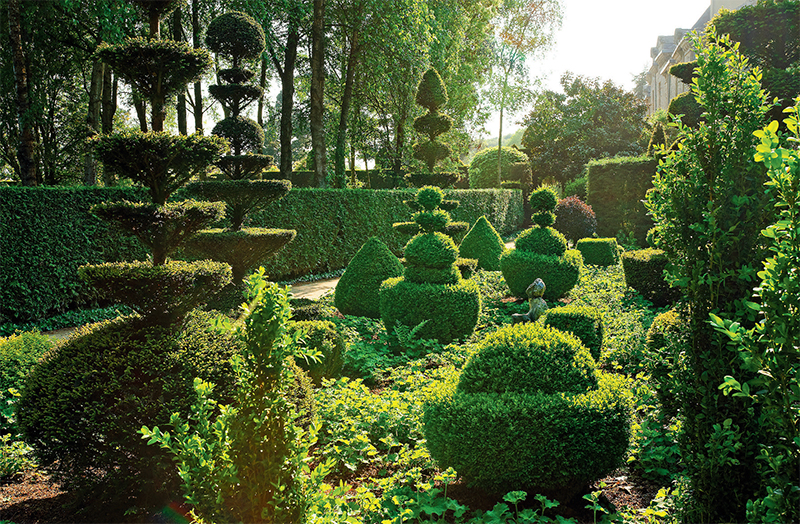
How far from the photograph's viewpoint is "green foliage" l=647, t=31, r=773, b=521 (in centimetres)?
262

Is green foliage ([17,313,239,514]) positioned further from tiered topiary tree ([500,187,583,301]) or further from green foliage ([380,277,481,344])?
tiered topiary tree ([500,187,583,301])

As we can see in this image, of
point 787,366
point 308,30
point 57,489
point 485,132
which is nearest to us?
point 787,366

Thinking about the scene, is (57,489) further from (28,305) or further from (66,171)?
(66,171)

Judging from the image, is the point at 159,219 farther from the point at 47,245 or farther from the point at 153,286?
the point at 47,245

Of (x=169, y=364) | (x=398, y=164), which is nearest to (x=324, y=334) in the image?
(x=169, y=364)

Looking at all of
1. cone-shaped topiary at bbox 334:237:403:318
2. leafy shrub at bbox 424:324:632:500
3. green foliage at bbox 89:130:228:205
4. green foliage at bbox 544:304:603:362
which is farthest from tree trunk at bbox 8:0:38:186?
leafy shrub at bbox 424:324:632:500

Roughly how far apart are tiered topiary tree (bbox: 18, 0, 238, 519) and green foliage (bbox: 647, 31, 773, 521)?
3020 millimetres

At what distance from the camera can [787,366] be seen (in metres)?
1.91

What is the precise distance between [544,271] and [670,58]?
143 feet

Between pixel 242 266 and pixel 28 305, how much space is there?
401cm

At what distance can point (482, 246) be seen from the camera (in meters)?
13.2

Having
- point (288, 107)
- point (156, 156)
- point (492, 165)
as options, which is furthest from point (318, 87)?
point (492, 165)

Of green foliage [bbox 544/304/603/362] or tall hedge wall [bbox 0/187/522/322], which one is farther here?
tall hedge wall [bbox 0/187/522/322]

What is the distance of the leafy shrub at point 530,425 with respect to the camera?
320cm
